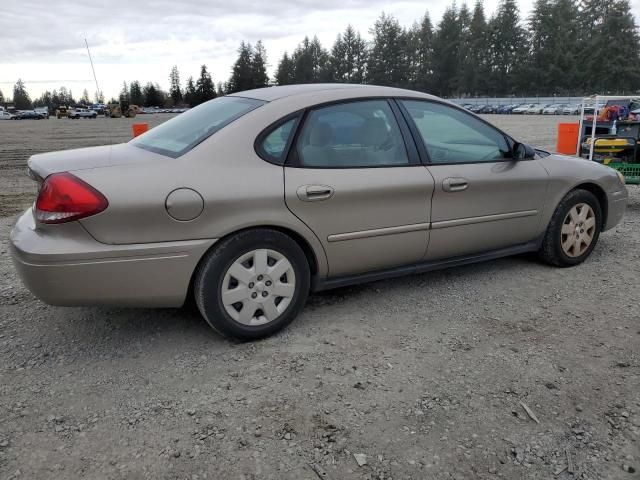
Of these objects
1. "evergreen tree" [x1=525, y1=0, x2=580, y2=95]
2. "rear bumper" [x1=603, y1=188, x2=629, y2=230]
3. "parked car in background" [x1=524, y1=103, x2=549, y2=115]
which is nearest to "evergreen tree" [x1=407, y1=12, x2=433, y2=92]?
"evergreen tree" [x1=525, y1=0, x2=580, y2=95]

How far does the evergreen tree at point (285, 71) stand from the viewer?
4567 inches

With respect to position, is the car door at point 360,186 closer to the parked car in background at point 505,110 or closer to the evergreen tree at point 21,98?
the parked car in background at point 505,110

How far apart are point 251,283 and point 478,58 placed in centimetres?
10040

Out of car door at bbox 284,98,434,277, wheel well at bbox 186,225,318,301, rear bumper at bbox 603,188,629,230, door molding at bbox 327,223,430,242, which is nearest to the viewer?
wheel well at bbox 186,225,318,301

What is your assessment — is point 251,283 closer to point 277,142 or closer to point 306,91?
point 277,142

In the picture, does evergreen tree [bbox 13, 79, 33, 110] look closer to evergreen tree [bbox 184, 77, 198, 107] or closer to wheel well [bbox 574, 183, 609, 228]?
evergreen tree [bbox 184, 77, 198, 107]

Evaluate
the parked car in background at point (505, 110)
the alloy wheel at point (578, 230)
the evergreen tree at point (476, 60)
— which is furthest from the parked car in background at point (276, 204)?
the evergreen tree at point (476, 60)

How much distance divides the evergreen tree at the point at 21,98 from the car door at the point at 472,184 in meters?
134

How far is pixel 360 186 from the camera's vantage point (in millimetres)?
3553

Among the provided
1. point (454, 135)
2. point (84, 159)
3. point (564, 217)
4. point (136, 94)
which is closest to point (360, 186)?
point (454, 135)

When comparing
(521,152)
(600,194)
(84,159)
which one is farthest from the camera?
(600,194)

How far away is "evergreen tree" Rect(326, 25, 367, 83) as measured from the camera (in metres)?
112

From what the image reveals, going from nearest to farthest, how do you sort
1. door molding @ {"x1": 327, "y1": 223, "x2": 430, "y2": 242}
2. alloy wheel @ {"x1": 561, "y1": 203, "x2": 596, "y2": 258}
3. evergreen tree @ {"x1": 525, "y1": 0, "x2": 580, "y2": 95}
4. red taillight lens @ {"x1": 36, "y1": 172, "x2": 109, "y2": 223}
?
red taillight lens @ {"x1": 36, "y1": 172, "x2": 109, "y2": 223} → door molding @ {"x1": 327, "y1": 223, "x2": 430, "y2": 242} → alloy wheel @ {"x1": 561, "y1": 203, "x2": 596, "y2": 258} → evergreen tree @ {"x1": 525, "y1": 0, "x2": 580, "y2": 95}

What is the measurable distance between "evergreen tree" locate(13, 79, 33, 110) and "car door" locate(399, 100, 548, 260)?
439 ft
